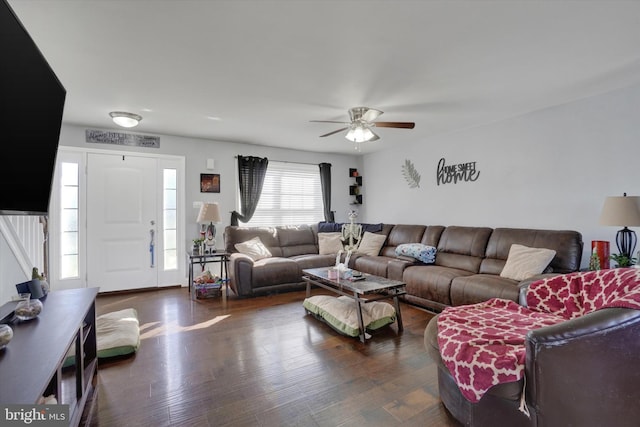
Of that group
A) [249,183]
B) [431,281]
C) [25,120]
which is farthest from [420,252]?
[25,120]

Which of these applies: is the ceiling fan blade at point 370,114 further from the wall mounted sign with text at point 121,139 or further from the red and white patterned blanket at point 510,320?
the wall mounted sign with text at point 121,139

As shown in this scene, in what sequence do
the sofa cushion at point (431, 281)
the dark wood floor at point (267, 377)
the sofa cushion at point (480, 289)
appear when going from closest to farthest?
the dark wood floor at point (267, 377)
the sofa cushion at point (480, 289)
the sofa cushion at point (431, 281)

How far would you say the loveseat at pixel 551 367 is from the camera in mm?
1216

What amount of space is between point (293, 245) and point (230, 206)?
49.7 inches

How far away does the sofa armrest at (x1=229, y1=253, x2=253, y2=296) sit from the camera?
3.99 metres

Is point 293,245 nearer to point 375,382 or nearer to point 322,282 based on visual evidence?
point 322,282

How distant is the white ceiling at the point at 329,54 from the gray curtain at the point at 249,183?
1.54m

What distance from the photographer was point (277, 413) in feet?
5.70

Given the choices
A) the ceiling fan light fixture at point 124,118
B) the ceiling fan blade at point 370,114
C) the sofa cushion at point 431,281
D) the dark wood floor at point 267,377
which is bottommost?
the dark wood floor at point 267,377

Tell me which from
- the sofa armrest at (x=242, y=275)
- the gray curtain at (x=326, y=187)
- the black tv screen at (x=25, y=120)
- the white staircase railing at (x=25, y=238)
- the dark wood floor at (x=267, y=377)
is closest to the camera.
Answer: the black tv screen at (x=25, y=120)

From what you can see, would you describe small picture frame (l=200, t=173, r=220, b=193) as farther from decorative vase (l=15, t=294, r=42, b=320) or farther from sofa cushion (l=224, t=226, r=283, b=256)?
decorative vase (l=15, t=294, r=42, b=320)

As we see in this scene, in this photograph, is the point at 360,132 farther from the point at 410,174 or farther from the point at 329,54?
the point at 410,174

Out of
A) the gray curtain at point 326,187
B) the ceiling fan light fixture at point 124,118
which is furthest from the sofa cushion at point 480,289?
the ceiling fan light fixture at point 124,118

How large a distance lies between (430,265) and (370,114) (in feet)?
6.89
